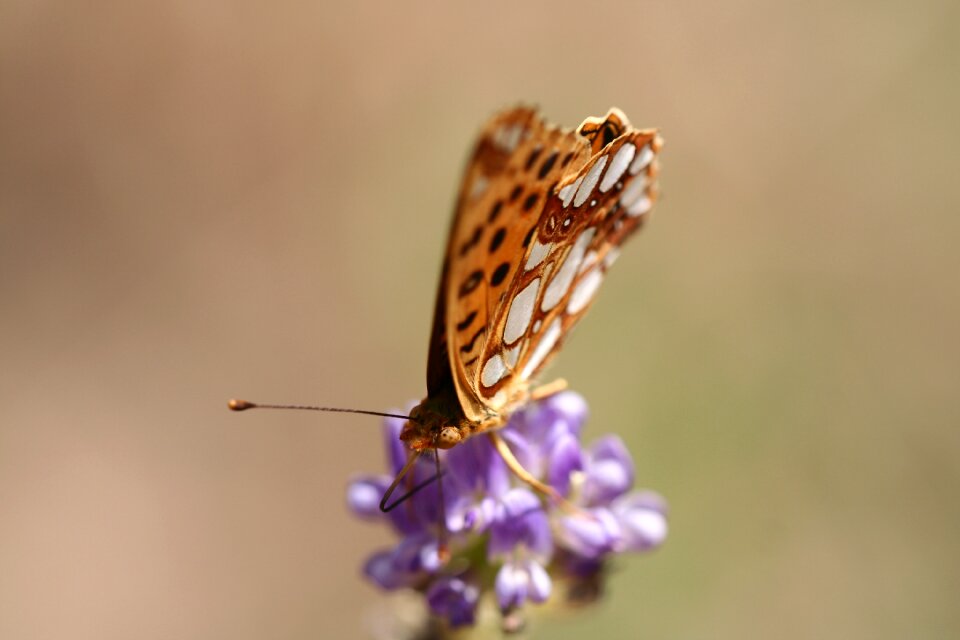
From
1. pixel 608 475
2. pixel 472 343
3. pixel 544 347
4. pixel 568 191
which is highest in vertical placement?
pixel 568 191

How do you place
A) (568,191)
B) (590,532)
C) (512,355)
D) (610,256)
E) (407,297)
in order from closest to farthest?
(568,191) < (512,355) < (590,532) < (610,256) < (407,297)

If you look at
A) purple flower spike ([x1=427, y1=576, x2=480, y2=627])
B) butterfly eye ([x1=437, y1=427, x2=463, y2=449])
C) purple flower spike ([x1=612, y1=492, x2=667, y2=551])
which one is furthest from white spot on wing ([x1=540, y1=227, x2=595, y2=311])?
purple flower spike ([x1=427, y1=576, x2=480, y2=627])

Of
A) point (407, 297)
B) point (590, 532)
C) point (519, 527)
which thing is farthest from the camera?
point (407, 297)

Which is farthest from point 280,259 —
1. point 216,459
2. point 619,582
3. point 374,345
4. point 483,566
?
point 483,566

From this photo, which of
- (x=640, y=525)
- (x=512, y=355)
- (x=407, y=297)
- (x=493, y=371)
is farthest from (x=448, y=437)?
(x=407, y=297)

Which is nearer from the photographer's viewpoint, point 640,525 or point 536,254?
point 536,254

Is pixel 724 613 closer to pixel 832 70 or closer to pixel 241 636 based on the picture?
pixel 241 636

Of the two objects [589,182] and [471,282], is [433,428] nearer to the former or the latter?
[471,282]

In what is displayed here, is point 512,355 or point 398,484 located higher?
point 512,355
